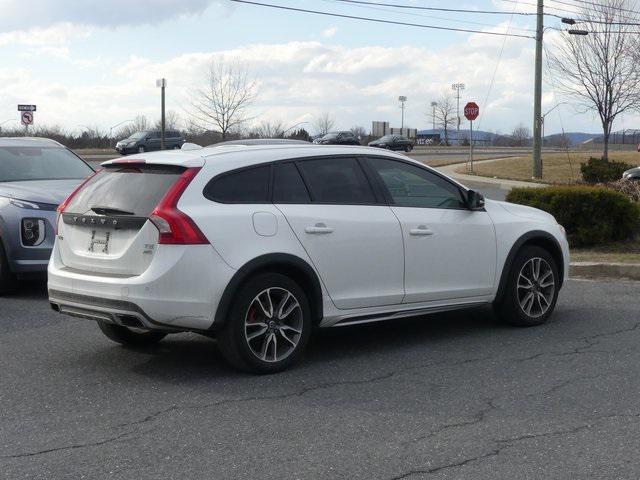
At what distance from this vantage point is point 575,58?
38.0m

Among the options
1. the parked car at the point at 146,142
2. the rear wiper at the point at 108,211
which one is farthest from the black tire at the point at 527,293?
the parked car at the point at 146,142

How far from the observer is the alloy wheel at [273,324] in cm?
662

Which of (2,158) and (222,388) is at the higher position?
(2,158)

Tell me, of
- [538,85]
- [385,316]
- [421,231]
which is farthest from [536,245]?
[538,85]

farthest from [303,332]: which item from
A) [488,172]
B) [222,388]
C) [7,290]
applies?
[488,172]

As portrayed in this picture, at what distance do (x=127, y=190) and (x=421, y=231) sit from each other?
2.34 meters

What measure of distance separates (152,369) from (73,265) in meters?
0.96

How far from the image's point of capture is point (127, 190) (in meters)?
6.80

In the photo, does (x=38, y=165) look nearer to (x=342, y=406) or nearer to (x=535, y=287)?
(x=535, y=287)

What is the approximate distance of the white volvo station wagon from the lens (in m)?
6.37

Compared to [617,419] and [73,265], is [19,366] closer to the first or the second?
[73,265]

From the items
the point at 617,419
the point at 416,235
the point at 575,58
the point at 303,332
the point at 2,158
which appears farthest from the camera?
the point at 575,58

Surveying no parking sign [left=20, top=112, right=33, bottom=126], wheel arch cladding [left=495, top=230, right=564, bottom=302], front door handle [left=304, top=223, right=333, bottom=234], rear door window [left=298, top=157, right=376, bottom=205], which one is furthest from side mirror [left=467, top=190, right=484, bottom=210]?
no parking sign [left=20, top=112, right=33, bottom=126]

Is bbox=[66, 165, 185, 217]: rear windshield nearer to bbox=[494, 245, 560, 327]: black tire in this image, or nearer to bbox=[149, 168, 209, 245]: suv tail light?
bbox=[149, 168, 209, 245]: suv tail light
